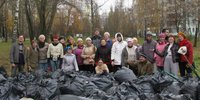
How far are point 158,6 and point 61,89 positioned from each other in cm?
3314

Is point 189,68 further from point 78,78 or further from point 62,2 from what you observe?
point 62,2

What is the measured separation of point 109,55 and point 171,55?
1781mm

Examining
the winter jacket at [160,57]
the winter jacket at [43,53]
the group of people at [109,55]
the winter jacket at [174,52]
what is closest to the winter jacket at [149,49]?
the group of people at [109,55]

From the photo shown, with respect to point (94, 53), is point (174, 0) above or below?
above

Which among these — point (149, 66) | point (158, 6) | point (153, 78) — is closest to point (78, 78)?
point (153, 78)

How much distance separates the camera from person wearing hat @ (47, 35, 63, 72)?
1027cm

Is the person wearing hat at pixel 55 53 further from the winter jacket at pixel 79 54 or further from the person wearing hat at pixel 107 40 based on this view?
the person wearing hat at pixel 107 40

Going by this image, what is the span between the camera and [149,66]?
9008 millimetres

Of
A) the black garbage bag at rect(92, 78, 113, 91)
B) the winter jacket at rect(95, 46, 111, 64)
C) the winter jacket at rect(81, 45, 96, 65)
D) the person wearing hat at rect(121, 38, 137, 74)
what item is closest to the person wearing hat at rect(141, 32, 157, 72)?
the person wearing hat at rect(121, 38, 137, 74)

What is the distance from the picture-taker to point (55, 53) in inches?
404

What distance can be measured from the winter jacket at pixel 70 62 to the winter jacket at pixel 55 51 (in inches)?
14.5

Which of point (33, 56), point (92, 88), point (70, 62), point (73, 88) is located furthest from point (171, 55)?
point (33, 56)

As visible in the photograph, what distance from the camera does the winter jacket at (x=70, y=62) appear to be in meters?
9.88

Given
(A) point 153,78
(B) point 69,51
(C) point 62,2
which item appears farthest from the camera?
(C) point 62,2
